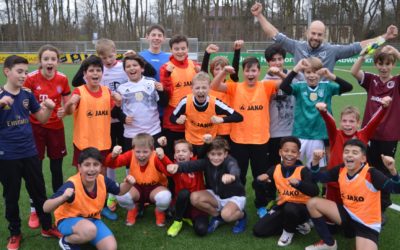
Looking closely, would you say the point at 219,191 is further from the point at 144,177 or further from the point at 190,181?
the point at 144,177

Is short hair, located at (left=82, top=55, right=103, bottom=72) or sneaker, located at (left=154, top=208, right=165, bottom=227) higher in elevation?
short hair, located at (left=82, top=55, right=103, bottom=72)

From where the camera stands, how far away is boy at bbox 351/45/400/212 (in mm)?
4379

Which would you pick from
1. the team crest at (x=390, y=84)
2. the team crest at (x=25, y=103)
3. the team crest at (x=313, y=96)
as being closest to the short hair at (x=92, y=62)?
the team crest at (x=25, y=103)

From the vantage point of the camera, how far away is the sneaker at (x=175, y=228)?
412 cm

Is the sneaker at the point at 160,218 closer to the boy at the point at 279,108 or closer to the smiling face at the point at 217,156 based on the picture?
the smiling face at the point at 217,156

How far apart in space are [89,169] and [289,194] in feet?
6.78

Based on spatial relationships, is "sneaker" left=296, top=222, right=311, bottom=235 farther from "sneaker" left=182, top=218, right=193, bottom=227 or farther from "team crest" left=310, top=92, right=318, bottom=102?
"team crest" left=310, top=92, right=318, bottom=102

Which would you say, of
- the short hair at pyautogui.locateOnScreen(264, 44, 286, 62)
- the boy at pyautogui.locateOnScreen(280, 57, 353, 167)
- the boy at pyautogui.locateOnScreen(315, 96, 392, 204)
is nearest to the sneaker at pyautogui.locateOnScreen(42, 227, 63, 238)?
the boy at pyautogui.locateOnScreen(280, 57, 353, 167)

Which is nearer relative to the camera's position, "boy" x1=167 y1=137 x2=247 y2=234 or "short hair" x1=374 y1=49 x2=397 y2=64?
"boy" x1=167 y1=137 x2=247 y2=234

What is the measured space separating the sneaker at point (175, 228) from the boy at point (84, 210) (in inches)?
26.1

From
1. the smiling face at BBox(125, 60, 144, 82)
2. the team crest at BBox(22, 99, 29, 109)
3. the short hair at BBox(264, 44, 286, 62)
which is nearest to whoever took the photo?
the team crest at BBox(22, 99, 29, 109)

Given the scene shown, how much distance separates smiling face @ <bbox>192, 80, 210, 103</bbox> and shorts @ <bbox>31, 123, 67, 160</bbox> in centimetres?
164

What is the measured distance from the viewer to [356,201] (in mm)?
3574

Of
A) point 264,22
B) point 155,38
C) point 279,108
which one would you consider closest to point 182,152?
point 279,108
